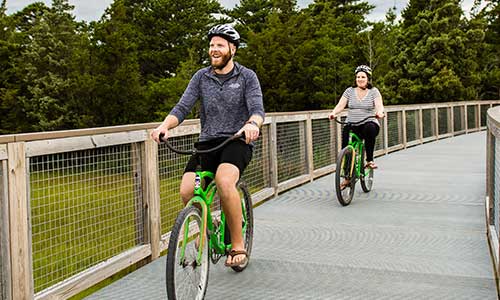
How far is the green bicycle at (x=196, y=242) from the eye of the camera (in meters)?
3.52

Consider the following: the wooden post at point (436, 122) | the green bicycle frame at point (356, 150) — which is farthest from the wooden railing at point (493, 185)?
the wooden post at point (436, 122)

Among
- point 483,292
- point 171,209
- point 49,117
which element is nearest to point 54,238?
point 171,209

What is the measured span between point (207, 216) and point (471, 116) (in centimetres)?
1785

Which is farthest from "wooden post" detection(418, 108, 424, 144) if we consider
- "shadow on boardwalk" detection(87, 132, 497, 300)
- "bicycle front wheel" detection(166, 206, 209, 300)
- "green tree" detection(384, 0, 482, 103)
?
"green tree" detection(384, 0, 482, 103)

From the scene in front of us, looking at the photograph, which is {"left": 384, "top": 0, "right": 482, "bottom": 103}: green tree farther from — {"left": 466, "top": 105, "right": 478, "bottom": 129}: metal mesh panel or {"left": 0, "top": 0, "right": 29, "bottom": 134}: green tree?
{"left": 0, "top": 0, "right": 29, "bottom": 134}: green tree

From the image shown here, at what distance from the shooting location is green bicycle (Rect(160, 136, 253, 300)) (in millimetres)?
3521

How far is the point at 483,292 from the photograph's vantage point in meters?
4.23

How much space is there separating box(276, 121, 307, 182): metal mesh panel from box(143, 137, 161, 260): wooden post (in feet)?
10.6

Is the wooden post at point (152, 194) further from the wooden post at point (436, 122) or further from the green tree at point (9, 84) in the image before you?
the green tree at point (9, 84)

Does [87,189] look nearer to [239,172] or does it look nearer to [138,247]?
[138,247]

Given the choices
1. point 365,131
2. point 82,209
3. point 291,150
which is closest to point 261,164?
point 291,150

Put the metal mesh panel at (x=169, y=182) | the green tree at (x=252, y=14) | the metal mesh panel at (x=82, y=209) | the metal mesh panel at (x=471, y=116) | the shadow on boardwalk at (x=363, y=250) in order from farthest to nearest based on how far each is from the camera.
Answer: the green tree at (x=252, y=14) → the metal mesh panel at (x=471, y=116) → the metal mesh panel at (x=169, y=182) → the shadow on boardwalk at (x=363, y=250) → the metal mesh panel at (x=82, y=209)

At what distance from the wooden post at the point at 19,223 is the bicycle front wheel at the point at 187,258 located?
79 cm

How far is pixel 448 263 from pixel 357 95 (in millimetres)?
3076
